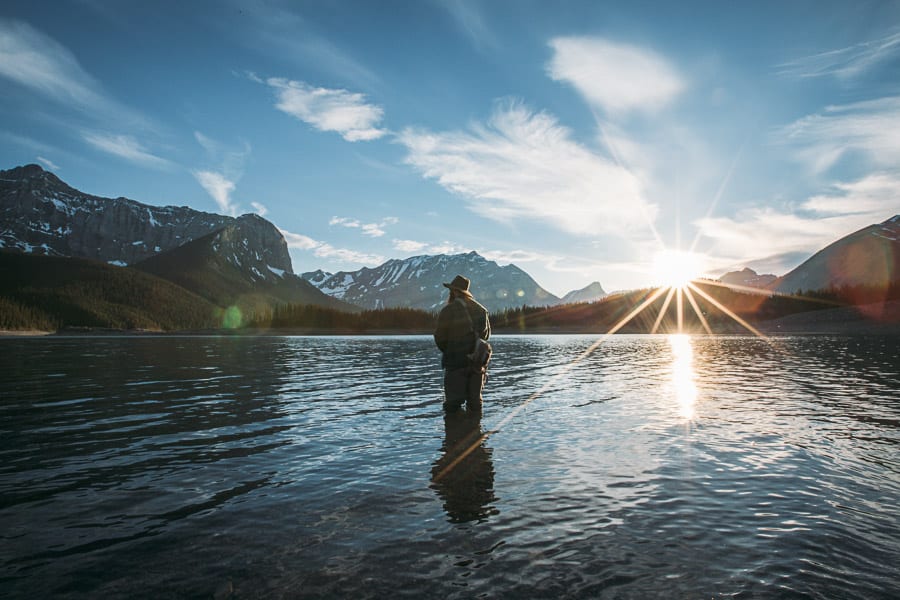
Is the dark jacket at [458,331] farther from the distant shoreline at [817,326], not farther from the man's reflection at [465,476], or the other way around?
the distant shoreline at [817,326]

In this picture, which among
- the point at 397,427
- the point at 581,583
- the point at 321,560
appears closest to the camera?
the point at 581,583

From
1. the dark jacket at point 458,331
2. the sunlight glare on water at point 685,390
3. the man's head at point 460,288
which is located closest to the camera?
the dark jacket at point 458,331

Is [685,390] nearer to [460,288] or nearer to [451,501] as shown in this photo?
[460,288]

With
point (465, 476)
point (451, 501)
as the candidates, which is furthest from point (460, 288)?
point (451, 501)

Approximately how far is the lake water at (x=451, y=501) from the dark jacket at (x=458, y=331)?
1840mm

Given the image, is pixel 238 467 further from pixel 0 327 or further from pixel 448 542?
pixel 0 327

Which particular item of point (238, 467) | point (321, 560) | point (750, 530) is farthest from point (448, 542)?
point (238, 467)

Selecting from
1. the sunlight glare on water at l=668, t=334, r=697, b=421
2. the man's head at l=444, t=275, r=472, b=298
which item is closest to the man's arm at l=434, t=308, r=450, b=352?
the man's head at l=444, t=275, r=472, b=298

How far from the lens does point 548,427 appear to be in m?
13.1

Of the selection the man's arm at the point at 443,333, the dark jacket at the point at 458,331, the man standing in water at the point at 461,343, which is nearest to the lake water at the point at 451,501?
the man standing in water at the point at 461,343

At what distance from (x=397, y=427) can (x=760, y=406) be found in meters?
12.2

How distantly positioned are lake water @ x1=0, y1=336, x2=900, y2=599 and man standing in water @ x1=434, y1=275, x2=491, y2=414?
41.7 inches

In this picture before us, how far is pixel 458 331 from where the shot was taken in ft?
46.3

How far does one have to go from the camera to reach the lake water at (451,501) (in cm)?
501
